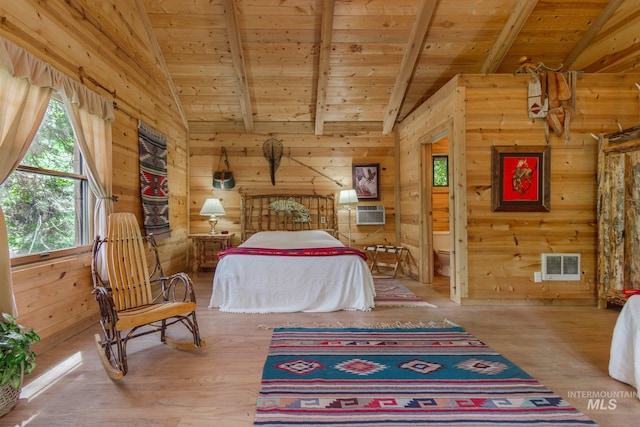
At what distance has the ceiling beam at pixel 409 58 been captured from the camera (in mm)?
3803

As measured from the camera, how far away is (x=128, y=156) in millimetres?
3828

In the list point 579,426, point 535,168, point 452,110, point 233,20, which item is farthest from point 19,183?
point 535,168

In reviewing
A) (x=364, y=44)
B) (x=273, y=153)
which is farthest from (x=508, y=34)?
(x=273, y=153)

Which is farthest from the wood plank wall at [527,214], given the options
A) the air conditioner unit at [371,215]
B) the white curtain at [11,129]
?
the white curtain at [11,129]

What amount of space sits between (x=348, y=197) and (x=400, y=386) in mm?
3747

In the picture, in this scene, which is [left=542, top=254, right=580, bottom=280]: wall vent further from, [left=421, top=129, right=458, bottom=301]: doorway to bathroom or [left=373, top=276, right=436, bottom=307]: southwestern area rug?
[left=373, top=276, right=436, bottom=307]: southwestern area rug

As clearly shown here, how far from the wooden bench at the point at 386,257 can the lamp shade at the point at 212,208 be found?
2574 mm

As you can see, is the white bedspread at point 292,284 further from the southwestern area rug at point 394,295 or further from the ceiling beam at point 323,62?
the ceiling beam at point 323,62

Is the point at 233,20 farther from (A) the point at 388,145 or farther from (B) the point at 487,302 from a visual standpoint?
(B) the point at 487,302

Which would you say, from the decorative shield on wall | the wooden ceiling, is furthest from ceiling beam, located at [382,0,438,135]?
the decorative shield on wall

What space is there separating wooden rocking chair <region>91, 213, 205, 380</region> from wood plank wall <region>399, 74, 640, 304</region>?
119 inches

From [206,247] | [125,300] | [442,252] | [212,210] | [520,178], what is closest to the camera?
[125,300]

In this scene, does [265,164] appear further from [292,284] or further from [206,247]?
[292,284]

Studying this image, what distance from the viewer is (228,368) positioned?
228cm
